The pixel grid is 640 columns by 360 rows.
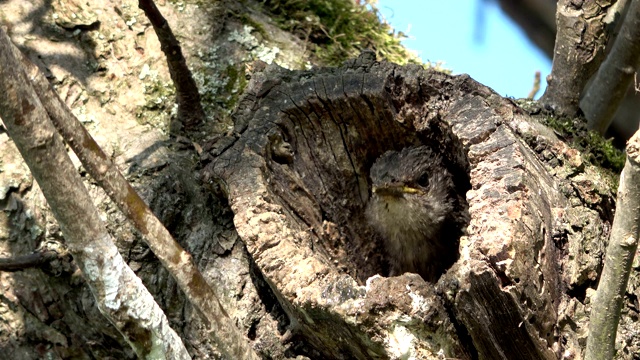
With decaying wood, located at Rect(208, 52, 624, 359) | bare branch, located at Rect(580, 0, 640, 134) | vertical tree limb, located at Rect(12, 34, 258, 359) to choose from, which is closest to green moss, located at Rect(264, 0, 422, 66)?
decaying wood, located at Rect(208, 52, 624, 359)

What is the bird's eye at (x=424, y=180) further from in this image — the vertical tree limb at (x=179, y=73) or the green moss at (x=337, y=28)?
the vertical tree limb at (x=179, y=73)

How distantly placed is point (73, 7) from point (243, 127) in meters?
1.08

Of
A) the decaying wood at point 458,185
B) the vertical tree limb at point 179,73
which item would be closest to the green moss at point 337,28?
the decaying wood at point 458,185

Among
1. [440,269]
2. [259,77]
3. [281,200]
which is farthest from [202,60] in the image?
[440,269]

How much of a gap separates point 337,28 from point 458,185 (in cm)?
96

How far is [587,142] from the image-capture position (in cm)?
319

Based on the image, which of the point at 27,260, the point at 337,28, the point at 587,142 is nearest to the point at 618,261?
the point at 587,142

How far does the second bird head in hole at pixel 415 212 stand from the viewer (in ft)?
12.3

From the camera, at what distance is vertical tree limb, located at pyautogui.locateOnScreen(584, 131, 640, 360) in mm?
1966

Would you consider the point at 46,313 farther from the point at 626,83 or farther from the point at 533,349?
the point at 626,83

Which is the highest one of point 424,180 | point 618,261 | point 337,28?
point 337,28

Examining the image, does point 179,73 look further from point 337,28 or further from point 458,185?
point 458,185

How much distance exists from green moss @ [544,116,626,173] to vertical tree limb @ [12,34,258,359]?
4.90ft

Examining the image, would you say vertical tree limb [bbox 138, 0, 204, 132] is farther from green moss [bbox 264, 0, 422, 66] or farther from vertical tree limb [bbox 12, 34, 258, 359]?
vertical tree limb [bbox 12, 34, 258, 359]
